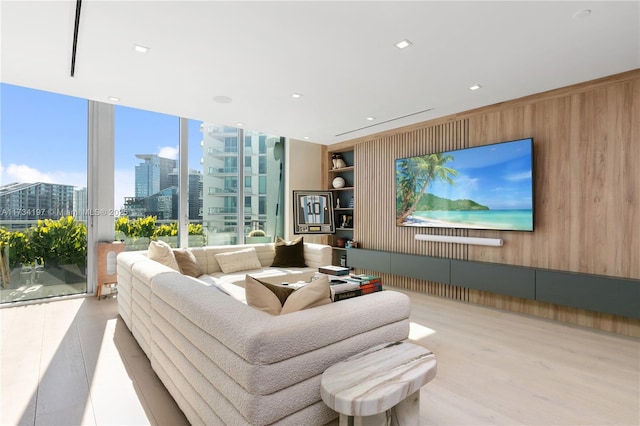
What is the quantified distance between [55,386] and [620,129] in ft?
16.6

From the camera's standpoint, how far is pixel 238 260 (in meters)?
4.29

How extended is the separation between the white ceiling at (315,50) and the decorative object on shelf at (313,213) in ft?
7.44

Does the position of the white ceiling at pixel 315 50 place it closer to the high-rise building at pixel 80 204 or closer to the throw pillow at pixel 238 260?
the high-rise building at pixel 80 204

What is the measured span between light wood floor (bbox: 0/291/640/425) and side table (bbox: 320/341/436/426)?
0.47m

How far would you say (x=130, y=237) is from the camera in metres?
4.74

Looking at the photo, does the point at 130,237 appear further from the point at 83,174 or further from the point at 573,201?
the point at 573,201

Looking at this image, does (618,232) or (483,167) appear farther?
(483,167)

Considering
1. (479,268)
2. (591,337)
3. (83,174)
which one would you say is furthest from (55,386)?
(591,337)

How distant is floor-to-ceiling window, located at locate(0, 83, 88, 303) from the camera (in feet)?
13.0

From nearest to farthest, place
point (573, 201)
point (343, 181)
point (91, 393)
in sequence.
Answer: point (91, 393), point (573, 201), point (343, 181)

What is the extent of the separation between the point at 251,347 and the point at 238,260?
315 centimetres

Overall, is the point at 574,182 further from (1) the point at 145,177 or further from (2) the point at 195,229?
(1) the point at 145,177

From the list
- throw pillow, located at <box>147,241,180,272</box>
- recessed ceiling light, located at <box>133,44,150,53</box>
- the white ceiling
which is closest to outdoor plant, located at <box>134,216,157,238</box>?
throw pillow, located at <box>147,241,180,272</box>

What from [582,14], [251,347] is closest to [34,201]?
[251,347]
